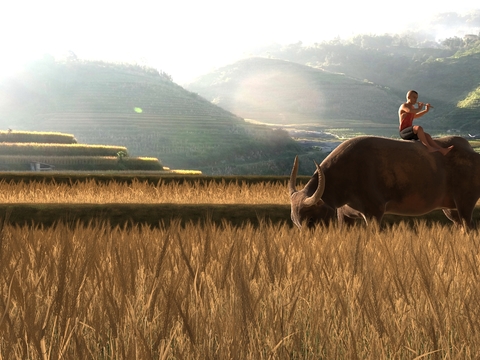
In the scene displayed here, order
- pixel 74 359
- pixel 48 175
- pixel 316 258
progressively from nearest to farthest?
pixel 74 359 < pixel 316 258 < pixel 48 175

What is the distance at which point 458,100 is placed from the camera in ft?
529

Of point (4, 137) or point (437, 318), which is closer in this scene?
point (437, 318)

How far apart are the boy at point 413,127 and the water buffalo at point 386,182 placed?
0.31 ft

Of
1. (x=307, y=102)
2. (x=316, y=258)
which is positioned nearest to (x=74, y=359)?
(x=316, y=258)

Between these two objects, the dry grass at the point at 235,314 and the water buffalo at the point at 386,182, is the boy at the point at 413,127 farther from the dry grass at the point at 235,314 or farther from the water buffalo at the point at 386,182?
the dry grass at the point at 235,314

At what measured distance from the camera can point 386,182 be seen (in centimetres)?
769

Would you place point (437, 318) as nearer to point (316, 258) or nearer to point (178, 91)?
point (316, 258)

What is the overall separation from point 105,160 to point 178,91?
7480cm

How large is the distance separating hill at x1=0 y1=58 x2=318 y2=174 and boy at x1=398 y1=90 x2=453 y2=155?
56524 mm

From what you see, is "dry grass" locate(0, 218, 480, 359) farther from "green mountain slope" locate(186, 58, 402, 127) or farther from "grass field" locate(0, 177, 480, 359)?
"green mountain slope" locate(186, 58, 402, 127)

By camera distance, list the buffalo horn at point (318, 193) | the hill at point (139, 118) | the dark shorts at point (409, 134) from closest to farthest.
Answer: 1. the buffalo horn at point (318, 193)
2. the dark shorts at point (409, 134)
3. the hill at point (139, 118)

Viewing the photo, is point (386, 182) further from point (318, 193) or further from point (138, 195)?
point (138, 195)

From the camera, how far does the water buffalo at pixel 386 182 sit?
7305 millimetres

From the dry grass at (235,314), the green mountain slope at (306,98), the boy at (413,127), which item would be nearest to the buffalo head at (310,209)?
the boy at (413,127)
